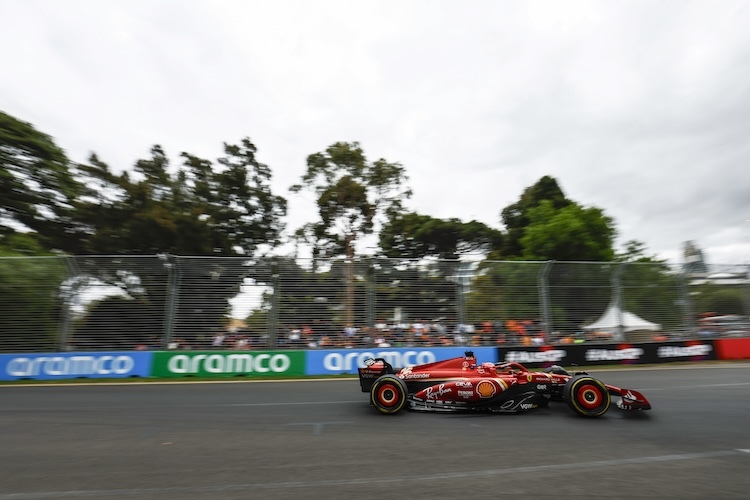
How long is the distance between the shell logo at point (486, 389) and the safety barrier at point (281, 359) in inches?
253

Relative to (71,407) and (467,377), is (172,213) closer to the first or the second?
(71,407)

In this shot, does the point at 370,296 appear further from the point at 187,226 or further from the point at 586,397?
the point at 187,226

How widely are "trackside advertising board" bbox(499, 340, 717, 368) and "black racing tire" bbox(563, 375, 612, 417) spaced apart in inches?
287

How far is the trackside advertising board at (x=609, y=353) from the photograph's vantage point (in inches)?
530

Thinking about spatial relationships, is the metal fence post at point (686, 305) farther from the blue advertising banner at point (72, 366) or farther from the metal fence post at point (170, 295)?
the blue advertising banner at point (72, 366)

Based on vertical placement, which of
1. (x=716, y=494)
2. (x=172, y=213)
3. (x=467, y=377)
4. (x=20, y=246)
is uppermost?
(x=172, y=213)

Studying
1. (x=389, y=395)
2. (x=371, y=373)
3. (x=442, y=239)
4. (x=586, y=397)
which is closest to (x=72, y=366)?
(x=371, y=373)

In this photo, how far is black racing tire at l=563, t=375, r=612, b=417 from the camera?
6.11 meters

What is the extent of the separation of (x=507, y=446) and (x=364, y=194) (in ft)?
67.6

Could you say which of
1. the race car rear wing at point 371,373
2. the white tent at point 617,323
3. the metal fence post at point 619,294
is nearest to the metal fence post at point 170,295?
the race car rear wing at point 371,373

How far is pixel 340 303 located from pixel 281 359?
2454 mm

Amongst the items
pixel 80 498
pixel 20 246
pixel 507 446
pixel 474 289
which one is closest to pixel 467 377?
pixel 507 446

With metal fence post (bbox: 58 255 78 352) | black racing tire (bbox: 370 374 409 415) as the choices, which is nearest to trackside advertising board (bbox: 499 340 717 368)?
black racing tire (bbox: 370 374 409 415)

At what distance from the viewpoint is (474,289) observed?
46.5ft
